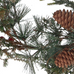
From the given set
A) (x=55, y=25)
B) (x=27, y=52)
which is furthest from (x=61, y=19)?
(x=27, y=52)

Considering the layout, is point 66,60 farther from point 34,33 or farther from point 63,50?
point 34,33

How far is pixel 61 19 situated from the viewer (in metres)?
0.43

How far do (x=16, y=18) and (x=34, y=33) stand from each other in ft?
0.28

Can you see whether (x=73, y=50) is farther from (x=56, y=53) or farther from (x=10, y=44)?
(x=10, y=44)

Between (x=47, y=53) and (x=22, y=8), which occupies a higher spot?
(x=22, y=8)

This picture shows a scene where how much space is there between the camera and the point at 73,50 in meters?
0.39

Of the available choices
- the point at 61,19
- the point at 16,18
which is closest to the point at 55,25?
the point at 61,19

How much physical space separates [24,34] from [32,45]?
1.8 inches

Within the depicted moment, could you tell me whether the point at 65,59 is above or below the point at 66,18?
below

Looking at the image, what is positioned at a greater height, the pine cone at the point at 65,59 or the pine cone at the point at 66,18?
the pine cone at the point at 66,18

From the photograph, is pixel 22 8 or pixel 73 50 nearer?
pixel 73 50

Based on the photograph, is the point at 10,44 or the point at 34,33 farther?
the point at 34,33

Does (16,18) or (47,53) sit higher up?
(16,18)

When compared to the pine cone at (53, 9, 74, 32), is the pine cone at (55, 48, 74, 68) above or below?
below
